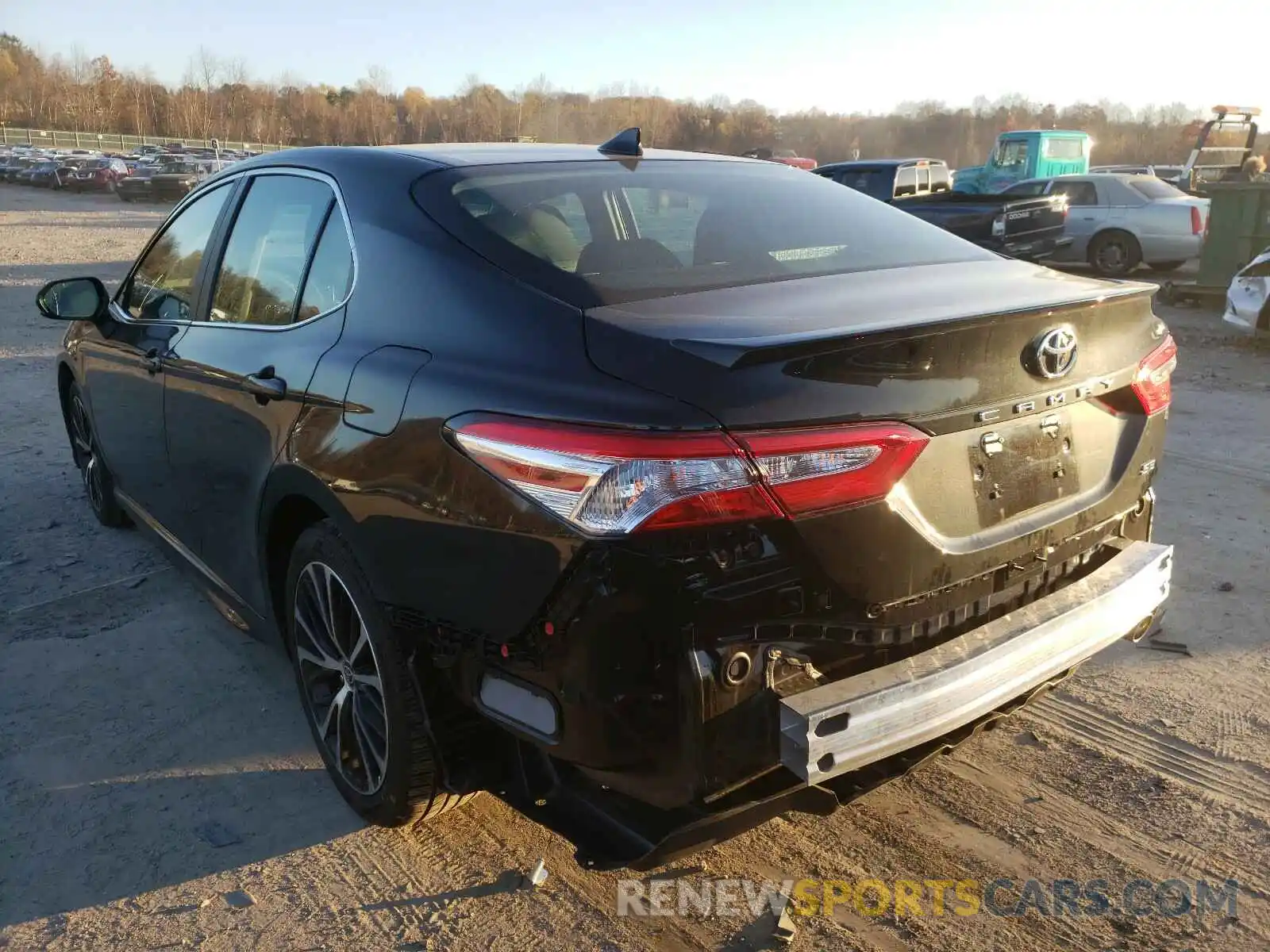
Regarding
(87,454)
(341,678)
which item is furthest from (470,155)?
(87,454)

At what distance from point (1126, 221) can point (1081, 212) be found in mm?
644

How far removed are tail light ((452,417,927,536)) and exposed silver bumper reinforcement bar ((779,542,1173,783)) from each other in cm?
39

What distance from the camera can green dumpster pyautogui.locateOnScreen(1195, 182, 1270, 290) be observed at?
11969 mm

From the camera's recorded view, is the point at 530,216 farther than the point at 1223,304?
No

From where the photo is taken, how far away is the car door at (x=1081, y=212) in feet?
49.5

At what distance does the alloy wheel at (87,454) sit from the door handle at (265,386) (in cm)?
243

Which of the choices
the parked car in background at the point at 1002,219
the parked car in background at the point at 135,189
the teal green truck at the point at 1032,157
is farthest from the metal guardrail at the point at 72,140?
the parked car in background at the point at 1002,219

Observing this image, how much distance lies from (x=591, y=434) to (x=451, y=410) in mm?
401

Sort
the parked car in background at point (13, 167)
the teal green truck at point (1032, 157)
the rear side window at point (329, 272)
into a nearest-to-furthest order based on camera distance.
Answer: the rear side window at point (329, 272)
the teal green truck at point (1032, 157)
the parked car in background at point (13, 167)

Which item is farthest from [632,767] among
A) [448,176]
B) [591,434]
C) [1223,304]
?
[1223,304]

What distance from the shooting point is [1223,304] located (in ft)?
41.5

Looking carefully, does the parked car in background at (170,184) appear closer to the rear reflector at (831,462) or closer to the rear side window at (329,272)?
Answer: the rear side window at (329,272)

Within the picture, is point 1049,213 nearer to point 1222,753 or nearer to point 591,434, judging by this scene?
point 1222,753

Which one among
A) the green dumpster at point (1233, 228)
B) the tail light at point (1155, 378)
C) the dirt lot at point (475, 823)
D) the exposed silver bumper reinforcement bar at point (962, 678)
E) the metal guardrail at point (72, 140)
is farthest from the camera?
the metal guardrail at point (72, 140)
